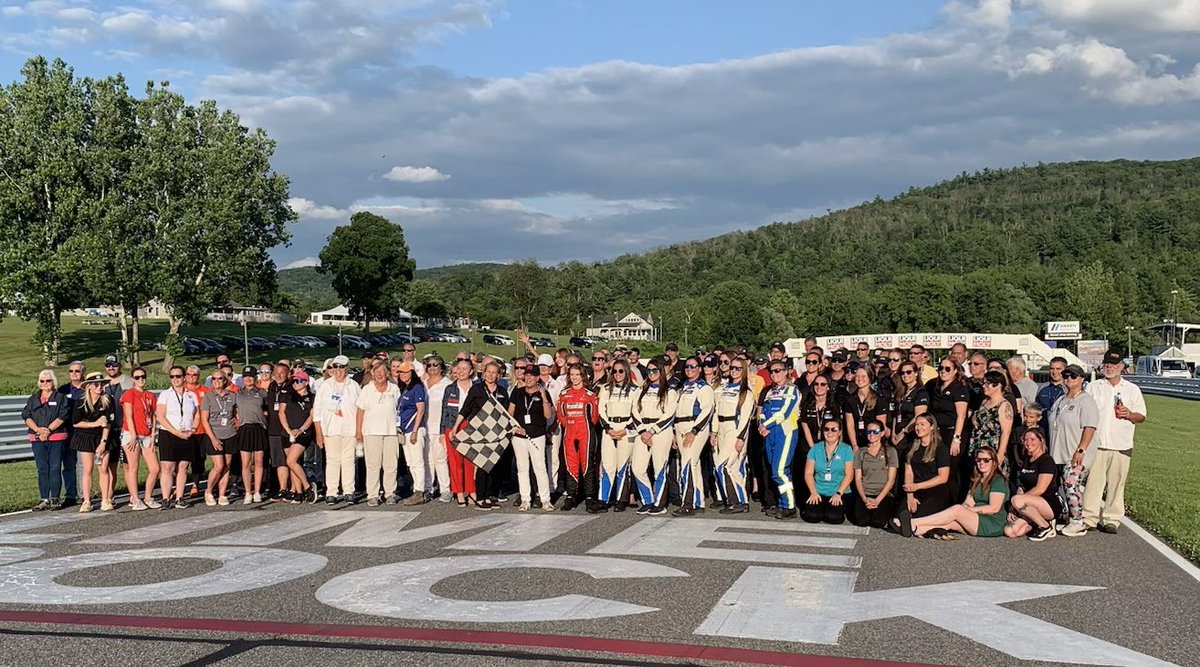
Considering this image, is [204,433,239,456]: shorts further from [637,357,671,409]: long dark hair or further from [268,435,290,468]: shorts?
[637,357,671,409]: long dark hair

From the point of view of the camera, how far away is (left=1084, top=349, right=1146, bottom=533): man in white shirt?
1028 cm

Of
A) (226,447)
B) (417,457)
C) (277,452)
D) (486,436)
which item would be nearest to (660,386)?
(486,436)

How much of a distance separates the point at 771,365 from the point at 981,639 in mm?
6110

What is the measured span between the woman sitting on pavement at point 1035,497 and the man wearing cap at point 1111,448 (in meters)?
0.38

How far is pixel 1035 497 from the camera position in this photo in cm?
996

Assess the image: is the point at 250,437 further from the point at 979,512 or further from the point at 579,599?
the point at 979,512

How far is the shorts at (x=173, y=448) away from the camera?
12.2 m

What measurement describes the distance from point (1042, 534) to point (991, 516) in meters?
0.51

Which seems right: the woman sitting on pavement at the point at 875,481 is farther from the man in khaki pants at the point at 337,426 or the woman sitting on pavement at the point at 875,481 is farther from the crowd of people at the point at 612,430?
the man in khaki pants at the point at 337,426

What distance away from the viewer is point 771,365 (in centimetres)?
1209

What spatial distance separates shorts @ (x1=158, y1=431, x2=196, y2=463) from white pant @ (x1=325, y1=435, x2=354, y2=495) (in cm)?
171

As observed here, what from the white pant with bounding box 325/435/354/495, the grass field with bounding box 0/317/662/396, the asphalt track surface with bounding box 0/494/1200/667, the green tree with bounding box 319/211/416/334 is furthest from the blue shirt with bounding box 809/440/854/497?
the green tree with bounding box 319/211/416/334

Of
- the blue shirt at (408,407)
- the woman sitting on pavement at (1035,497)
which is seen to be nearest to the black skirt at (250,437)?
the blue shirt at (408,407)

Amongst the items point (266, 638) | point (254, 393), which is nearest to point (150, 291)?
point (254, 393)
